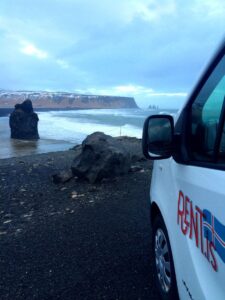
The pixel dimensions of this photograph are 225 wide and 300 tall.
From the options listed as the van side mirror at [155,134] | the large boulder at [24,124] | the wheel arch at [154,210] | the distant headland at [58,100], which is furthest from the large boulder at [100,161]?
the distant headland at [58,100]

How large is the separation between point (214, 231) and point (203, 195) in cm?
20

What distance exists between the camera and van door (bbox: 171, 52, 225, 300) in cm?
148

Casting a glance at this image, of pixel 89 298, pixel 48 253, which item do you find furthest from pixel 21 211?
pixel 89 298

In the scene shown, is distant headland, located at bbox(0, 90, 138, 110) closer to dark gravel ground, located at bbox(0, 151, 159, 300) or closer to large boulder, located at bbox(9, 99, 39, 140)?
large boulder, located at bbox(9, 99, 39, 140)

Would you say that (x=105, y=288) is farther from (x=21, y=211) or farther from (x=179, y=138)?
(x=21, y=211)

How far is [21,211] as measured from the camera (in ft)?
19.5

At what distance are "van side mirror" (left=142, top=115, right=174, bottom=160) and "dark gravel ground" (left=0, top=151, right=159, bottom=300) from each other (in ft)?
5.12

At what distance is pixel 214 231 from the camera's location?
1.49m

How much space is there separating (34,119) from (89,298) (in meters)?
39.4

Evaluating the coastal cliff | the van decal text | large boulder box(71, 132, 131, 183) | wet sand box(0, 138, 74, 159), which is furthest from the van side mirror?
the coastal cliff

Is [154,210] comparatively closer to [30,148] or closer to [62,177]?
[62,177]

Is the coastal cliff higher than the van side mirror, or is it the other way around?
the van side mirror

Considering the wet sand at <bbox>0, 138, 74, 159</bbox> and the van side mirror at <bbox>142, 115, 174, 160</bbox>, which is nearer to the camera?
the van side mirror at <bbox>142, 115, 174, 160</bbox>

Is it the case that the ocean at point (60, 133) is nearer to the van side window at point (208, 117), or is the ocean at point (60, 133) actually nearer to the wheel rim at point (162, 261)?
the van side window at point (208, 117)
